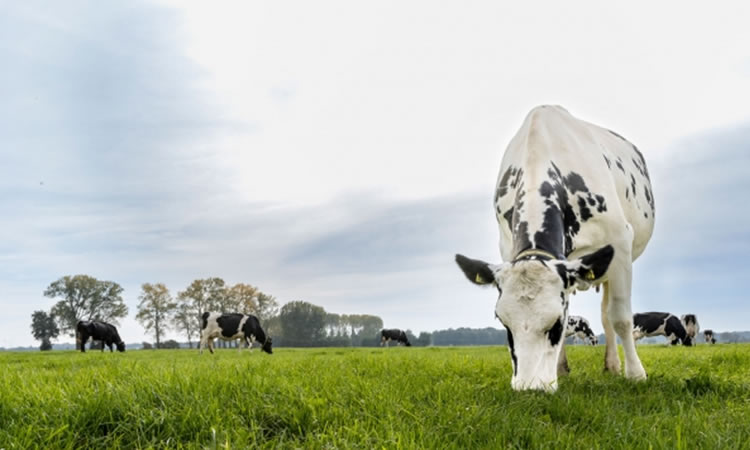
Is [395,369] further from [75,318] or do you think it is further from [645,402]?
[75,318]

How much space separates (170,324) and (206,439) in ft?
221

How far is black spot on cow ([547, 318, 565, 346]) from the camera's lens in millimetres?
4594

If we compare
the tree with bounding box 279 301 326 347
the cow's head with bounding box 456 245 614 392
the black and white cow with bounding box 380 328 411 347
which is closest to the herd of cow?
the cow's head with bounding box 456 245 614 392

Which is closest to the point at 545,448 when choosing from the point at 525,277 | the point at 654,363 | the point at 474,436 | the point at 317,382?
the point at 474,436

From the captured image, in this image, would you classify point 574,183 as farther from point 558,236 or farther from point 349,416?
point 349,416

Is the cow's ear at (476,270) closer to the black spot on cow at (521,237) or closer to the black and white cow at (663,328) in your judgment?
the black spot on cow at (521,237)

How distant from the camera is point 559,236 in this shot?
5.53 m

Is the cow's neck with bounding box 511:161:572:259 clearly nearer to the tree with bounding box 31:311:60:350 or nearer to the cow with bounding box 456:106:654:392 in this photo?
the cow with bounding box 456:106:654:392

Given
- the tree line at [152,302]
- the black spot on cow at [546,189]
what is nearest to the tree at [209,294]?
the tree line at [152,302]

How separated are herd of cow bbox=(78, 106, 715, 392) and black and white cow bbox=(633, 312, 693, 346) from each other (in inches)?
976

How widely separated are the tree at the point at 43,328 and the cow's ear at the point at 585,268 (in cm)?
7614

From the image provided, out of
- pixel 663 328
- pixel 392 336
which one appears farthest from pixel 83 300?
pixel 663 328

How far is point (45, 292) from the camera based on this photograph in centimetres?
6281

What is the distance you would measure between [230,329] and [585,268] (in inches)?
1043
